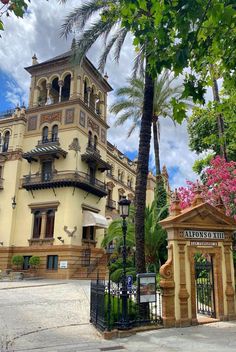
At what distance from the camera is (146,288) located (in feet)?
31.7

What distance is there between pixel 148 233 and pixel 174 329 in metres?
7.92

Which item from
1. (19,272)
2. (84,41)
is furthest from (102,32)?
(19,272)

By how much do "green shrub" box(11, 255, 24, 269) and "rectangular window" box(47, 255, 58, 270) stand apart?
2.50 metres

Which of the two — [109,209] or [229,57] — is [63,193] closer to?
[109,209]

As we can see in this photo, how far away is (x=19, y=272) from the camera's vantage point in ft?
94.3

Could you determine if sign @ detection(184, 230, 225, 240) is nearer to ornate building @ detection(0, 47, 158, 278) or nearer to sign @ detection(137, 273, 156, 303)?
sign @ detection(137, 273, 156, 303)

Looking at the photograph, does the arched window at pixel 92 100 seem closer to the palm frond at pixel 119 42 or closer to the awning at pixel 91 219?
the awning at pixel 91 219

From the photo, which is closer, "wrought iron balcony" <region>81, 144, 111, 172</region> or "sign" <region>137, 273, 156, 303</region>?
"sign" <region>137, 273, 156, 303</region>

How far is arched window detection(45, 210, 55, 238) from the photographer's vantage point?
3112 cm

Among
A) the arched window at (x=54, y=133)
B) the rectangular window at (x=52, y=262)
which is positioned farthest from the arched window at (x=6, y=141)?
the rectangular window at (x=52, y=262)

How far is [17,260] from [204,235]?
76.3 feet

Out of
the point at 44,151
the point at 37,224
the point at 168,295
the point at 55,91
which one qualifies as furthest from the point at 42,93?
the point at 168,295

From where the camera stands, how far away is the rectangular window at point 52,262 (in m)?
29.7

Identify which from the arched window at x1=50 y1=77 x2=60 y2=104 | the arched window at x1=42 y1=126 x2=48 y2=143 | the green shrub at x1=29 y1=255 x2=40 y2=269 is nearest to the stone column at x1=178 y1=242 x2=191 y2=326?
the green shrub at x1=29 y1=255 x2=40 y2=269
